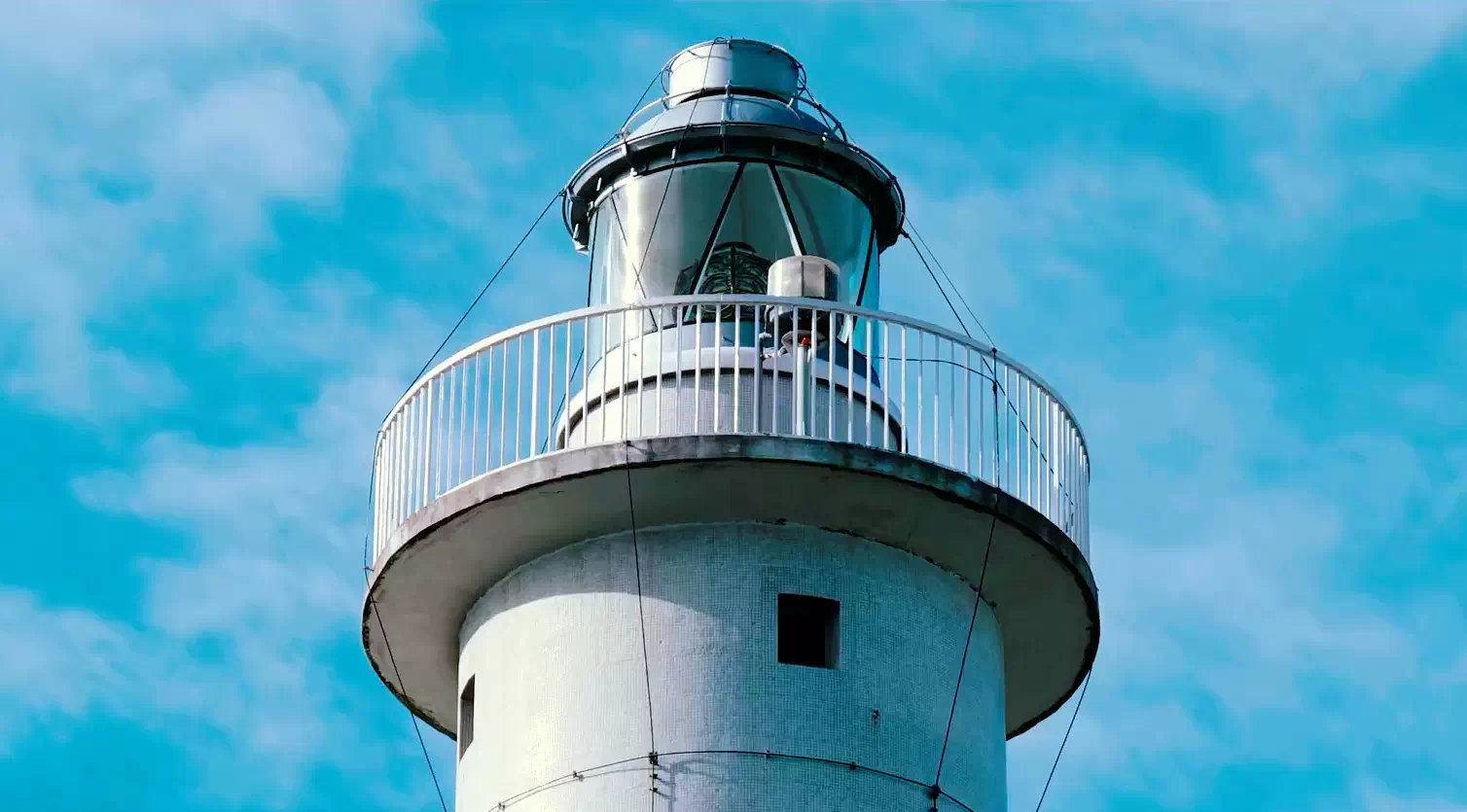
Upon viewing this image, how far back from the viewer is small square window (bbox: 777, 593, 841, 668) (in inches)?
698

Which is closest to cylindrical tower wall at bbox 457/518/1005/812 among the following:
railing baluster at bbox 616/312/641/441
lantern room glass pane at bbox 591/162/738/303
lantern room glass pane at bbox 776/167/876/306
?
railing baluster at bbox 616/312/641/441

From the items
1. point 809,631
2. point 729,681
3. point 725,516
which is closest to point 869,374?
point 725,516

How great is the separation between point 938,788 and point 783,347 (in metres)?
2.88

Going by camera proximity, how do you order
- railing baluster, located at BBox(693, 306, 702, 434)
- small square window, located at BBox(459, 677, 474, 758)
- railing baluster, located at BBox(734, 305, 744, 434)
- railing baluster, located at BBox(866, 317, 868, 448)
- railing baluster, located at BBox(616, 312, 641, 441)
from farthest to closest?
small square window, located at BBox(459, 677, 474, 758)
railing baluster, located at BBox(866, 317, 868, 448)
railing baluster, located at BBox(616, 312, 641, 441)
railing baluster, located at BBox(693, 306, 702, 434)
railing baluster, located at BBox(734, 305, 744, 434)

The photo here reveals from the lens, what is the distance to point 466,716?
746 inches

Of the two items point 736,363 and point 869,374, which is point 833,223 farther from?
point 736,363

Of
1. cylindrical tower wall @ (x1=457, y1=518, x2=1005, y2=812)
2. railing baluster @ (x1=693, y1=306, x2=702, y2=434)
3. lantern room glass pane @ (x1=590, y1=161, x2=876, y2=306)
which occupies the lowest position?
cylindrical tower wall @ (x1=457, y1=518, x2=1005, y2=812)

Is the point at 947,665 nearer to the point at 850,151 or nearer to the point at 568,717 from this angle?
the point at 568,717

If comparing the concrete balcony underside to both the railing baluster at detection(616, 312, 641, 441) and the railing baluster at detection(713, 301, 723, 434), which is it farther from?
the railing baluster at detection(616, 312, 641, 441)

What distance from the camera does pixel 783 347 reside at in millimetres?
18359

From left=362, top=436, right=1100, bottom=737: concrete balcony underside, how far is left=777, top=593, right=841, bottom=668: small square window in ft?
1.58

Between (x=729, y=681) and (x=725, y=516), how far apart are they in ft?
3.43

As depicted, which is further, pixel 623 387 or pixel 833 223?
pixel 833 223

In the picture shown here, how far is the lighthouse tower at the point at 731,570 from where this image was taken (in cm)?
1742
